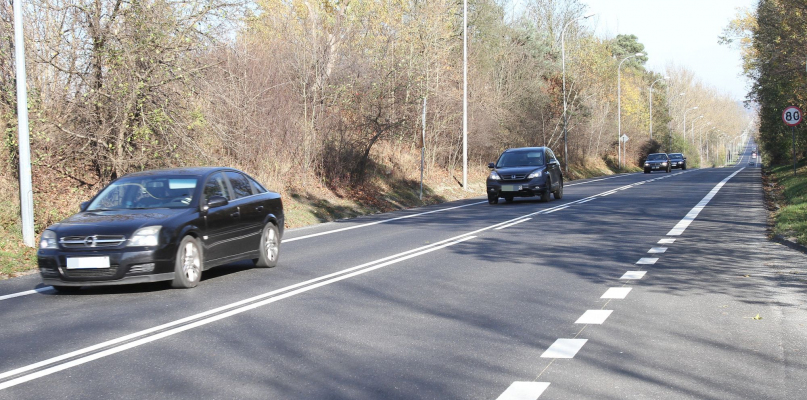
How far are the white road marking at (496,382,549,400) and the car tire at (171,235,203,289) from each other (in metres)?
5.43

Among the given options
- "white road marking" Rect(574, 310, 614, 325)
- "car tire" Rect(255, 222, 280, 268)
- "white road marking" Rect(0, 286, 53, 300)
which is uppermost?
"car tire" Rect(255, 222, 280, 268)

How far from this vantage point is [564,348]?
251 inches

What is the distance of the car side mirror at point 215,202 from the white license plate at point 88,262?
1.61 metres

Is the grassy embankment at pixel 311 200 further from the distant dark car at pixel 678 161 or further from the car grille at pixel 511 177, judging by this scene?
the distant dark car at pixel 678 161

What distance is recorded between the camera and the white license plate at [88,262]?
918 centimetres

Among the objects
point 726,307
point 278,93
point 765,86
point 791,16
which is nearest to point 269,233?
point 726,307

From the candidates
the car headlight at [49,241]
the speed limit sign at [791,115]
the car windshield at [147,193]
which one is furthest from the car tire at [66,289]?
the speed limit sign at [791,115]

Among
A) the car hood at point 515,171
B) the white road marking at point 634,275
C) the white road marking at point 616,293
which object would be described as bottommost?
the white road marking at point 634,275

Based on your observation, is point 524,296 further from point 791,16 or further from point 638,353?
point 791,16

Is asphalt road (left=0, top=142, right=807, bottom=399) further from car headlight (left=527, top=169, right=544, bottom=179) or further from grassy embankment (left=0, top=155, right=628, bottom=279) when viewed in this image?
car headlight (left=527, top=169, right=544, bottom=179)

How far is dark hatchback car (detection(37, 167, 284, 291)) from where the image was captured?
9.26 meters

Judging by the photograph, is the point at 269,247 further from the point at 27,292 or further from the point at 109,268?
the point at 27,292

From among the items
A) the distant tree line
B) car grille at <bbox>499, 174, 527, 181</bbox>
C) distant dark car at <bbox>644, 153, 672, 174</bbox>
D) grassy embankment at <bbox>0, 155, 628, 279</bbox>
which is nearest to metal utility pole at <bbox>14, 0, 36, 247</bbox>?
grassy embankment at <bbox>0, 155, 628, 279</bbox>

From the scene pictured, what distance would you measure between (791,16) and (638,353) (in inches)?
1118
